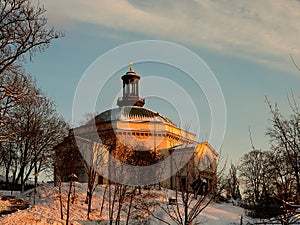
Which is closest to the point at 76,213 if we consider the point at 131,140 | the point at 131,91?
the point at 131,140

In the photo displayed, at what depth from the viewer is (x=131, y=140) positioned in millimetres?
42594

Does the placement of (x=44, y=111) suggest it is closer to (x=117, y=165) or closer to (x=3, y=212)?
(x=117, y=165)

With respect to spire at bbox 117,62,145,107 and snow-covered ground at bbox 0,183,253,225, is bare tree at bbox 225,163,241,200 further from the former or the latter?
spire at bbox 117,62,145,107

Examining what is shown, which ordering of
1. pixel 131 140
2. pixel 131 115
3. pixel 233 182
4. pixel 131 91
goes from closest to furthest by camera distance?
pixel 233 182, pixel 131 140, pixel 131 115, pixel 131 91

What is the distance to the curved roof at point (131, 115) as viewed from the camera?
168 ft

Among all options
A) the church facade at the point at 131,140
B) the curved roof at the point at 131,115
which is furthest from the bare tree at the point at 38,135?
the curved roof at the point at 131,115

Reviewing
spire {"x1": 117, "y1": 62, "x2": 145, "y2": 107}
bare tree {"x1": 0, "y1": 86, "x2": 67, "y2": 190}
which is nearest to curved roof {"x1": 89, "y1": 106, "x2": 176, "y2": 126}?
spire {"x1": 117, "y1": 62, "x2": 145, "y2": 107}

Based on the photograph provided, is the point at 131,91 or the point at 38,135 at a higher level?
the point at 131,91

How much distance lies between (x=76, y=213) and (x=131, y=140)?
17856mm

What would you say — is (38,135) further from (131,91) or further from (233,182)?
(131,91)

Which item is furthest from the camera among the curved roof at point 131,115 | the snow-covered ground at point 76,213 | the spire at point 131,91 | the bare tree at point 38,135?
the spire at point 131,91

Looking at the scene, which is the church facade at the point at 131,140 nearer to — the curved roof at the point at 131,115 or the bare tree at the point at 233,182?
the curved roof at the point at 131,115

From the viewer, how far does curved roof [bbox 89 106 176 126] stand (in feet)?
168

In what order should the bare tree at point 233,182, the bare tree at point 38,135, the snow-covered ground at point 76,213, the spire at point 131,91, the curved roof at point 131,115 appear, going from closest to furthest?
the bare tree at point 233,182 < the snow-covered ground at point 76,213 < the bare tree at point 38,135 < the curved roof at point 131,115 < the spire at point 131,91
